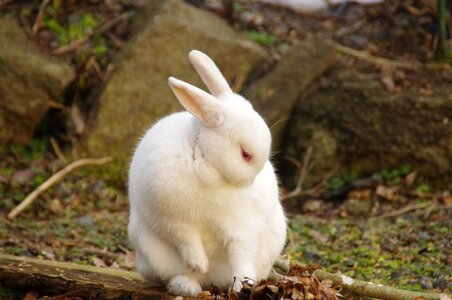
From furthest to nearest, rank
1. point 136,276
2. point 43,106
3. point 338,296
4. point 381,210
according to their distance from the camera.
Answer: point 43,106 < point 381,210 < point 136,276 < point 338,296

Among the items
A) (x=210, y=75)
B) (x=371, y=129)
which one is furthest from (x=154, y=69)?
(x=210, y=75)

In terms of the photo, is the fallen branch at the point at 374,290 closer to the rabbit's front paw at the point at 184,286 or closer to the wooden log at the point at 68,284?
the rabbit's front paw at the point at 184,286

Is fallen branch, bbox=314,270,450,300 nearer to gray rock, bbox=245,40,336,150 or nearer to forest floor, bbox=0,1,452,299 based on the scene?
forest floor, bbox=0,1,452,299

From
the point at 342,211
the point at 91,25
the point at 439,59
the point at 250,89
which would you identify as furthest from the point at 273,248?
the point at 91,25

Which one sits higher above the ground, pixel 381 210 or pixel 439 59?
pixel 439 59

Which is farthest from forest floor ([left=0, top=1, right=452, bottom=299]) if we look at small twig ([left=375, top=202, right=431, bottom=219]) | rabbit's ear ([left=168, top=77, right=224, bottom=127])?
rabbit's ear ([left=168, top=77, right=224, bottom=127])

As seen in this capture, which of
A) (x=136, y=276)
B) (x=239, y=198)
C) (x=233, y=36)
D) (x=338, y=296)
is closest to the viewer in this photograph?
(x=239, y=198)

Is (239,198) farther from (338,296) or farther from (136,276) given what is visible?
(136,276)

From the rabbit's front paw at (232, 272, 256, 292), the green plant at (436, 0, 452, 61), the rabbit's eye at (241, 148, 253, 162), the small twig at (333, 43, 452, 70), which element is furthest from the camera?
the small twig at (333, 43, 452, 70)
